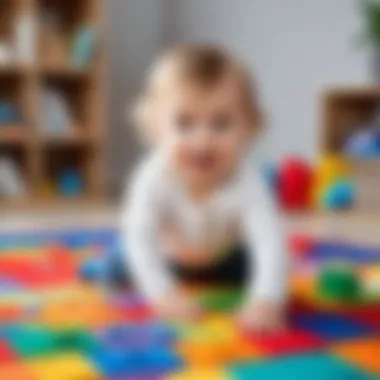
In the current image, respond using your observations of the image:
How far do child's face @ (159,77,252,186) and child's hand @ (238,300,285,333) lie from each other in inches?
8.3

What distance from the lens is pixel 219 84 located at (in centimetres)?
118

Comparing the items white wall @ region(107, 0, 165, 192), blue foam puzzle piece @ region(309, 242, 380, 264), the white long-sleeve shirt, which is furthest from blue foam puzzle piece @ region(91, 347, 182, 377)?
white wall @ region(107, 0, 165, 192)

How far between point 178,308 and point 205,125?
25 cm

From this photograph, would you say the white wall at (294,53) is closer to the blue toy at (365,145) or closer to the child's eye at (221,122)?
the blue toy at (365,145)

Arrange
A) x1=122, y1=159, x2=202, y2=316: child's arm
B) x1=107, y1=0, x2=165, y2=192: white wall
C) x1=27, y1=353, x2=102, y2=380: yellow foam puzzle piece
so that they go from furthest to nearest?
x1=107, y1=0, x2=165, y2=192: white wall, x1=122, y1=159, x2=202, y2=316: child's arm, x1=27, y1=353, x2=102, y2=380: yellow foam puzzle piece

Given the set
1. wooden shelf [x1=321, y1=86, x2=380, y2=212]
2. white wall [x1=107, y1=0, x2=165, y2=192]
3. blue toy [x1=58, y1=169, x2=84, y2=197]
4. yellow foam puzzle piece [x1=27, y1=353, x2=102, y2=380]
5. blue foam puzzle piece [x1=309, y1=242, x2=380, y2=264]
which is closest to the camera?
yellow foam puzzle piece [x1=27, y1=353, x2=102, y2=380]

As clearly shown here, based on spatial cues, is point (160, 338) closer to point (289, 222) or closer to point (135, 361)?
point (135, 361)

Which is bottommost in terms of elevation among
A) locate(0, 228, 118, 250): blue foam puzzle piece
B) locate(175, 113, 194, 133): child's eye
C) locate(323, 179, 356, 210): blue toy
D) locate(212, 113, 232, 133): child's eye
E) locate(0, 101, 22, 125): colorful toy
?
locate(212, 113, 232, 133): child's eye

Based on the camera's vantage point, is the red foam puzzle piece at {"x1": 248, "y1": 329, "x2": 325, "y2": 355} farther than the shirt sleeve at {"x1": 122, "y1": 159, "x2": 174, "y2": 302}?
No

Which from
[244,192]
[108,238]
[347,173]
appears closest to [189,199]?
[244,192]

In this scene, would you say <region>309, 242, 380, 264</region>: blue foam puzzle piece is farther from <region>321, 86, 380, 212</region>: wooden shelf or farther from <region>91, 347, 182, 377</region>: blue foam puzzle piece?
<region>321, 86, 380, 212</region>: wooden shelf

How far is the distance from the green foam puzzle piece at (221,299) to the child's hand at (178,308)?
41mm

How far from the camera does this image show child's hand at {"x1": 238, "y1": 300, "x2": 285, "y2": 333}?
Result: 3.59 ft

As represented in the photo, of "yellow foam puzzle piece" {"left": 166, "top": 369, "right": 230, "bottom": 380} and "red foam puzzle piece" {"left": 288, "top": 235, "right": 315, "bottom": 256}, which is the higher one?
"red foam puzzle piece" {"left": 288, "top": 235, "right": 315, "bottom": 256}
